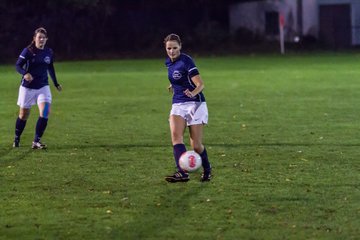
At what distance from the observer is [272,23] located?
5816 centimetres

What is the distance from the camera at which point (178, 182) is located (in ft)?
38.7

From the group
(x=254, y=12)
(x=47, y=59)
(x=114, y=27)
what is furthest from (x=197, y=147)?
(x=254, y=12)

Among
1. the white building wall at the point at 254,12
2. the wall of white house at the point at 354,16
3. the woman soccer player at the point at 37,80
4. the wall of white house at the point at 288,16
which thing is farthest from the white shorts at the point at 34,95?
the wall of white house at the point at 354,16

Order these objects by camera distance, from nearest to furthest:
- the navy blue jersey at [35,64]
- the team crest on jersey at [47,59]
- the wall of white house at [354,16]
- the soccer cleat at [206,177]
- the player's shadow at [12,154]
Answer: the soccer cleat at [206,177]
the player's shadow at [12,154]
the navy blue jersey at [35,64]
the team crest on jersey at [47,59]
the wall of white house at [354,16]

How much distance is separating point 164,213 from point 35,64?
662cm

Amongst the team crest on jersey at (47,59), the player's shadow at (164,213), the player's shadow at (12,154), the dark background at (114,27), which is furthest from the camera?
the dark background at (114,27)

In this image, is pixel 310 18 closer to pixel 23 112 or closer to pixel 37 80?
pixel 23 112

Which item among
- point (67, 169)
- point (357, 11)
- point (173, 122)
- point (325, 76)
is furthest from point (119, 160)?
point (357, 11)

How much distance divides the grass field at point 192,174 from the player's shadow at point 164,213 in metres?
0.01

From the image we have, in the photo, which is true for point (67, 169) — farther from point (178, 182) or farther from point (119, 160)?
point (178, 182)

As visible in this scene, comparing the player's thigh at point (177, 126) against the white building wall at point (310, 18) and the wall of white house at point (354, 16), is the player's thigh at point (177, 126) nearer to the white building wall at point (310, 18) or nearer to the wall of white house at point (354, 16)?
the white building wall at point (310, 18)

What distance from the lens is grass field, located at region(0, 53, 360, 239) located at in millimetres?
9094

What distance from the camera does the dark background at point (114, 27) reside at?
177 feet

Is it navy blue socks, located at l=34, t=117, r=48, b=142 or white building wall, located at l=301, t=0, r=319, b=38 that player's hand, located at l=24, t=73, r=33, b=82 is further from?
white building wall, located at l=301, t=0, r=319, b=38
